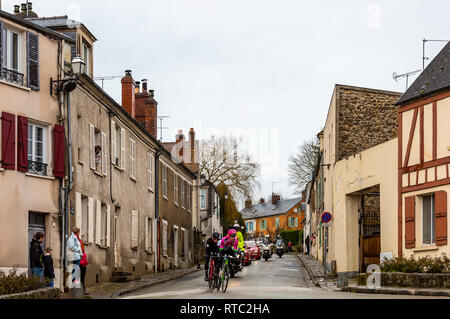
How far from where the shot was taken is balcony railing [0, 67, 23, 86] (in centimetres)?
2110

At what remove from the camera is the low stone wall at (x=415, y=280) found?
1842 centimetres

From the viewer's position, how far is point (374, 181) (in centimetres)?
2641

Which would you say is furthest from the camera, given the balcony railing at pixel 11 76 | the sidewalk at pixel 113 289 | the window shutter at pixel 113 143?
the window shutter at pixel 113 143

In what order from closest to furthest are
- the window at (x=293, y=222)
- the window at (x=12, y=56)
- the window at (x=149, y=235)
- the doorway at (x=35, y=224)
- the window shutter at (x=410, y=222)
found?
the window at (x=12, y=56) → the doorway at (x=35, y=224) → the window shutter at (x=410, y=222) → the window at (x=149, y=235) → the window at (x=293, y=222)

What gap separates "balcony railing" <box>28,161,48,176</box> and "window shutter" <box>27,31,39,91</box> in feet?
6.80

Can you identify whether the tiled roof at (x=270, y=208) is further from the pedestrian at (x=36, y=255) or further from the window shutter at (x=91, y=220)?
the pedestrian at (x=36, y=255)

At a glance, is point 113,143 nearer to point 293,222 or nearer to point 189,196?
point 189,196

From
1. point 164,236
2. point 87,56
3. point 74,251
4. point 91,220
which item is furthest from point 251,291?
point 164,236

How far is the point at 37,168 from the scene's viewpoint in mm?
22000

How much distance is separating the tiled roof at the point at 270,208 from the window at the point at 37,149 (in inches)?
3695

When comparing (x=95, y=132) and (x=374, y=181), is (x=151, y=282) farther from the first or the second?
(x=374, y=181)

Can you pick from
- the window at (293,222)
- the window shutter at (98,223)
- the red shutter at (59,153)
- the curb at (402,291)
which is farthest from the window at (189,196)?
the window at (293,222)

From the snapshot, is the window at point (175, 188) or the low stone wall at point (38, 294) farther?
the window at point (175, 188)
